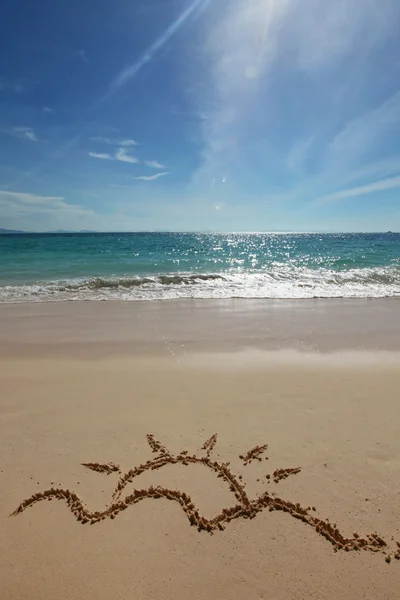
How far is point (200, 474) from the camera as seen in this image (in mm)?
3098

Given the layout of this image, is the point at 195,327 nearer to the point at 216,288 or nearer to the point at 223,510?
the point at 223,510

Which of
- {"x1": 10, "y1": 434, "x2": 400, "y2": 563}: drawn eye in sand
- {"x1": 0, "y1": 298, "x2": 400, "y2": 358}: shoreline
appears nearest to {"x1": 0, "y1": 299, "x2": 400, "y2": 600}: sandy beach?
{"x1": 10, "y1": 434, "x2": 400, "y2": 563}: drawn eye in sand

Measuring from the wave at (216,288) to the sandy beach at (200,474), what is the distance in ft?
21.2

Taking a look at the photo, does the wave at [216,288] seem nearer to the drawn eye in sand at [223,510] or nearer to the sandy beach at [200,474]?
the sandy beach at [200,474]

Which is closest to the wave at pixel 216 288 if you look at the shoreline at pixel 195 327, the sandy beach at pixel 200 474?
the shoreline at pixel 195 327

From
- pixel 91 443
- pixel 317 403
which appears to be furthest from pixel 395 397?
pixel 91 443

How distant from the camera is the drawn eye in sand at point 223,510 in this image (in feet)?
8.11

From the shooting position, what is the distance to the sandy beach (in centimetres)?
227

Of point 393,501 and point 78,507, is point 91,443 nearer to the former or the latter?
point 78,507

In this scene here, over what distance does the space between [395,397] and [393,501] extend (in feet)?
6.50

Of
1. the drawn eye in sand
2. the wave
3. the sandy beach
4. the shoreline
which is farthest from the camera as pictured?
the wave

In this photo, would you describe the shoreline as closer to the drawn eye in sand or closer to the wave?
the wave

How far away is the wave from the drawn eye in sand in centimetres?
894

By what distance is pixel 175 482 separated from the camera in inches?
118
